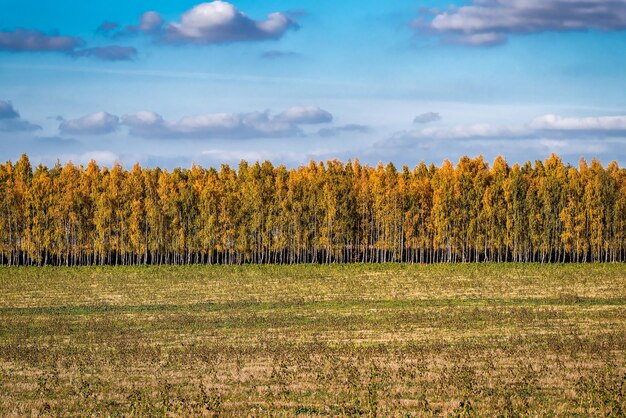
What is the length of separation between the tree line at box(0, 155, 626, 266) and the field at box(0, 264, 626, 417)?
3648 centimetres

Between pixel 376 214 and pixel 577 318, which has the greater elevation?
pixel 376 214

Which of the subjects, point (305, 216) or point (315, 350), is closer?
point (315, 350)

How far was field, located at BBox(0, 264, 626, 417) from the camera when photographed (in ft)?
77.3

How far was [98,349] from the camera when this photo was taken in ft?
113

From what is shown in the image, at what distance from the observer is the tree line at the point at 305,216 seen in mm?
104812

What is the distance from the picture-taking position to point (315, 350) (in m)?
33.2

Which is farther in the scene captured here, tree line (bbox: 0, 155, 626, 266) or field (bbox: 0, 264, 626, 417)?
tree line (bbox: 0, 155, 626, 266)

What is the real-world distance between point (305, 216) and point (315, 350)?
243 feet

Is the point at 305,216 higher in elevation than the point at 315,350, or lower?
higher

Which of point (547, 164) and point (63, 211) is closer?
point (63, 211)

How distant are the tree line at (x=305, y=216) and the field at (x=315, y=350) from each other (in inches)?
1436

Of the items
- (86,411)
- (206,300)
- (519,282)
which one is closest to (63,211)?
(206,300)

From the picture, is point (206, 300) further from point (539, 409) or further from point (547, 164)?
point (547, 164)

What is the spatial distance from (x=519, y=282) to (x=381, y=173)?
136 feet
